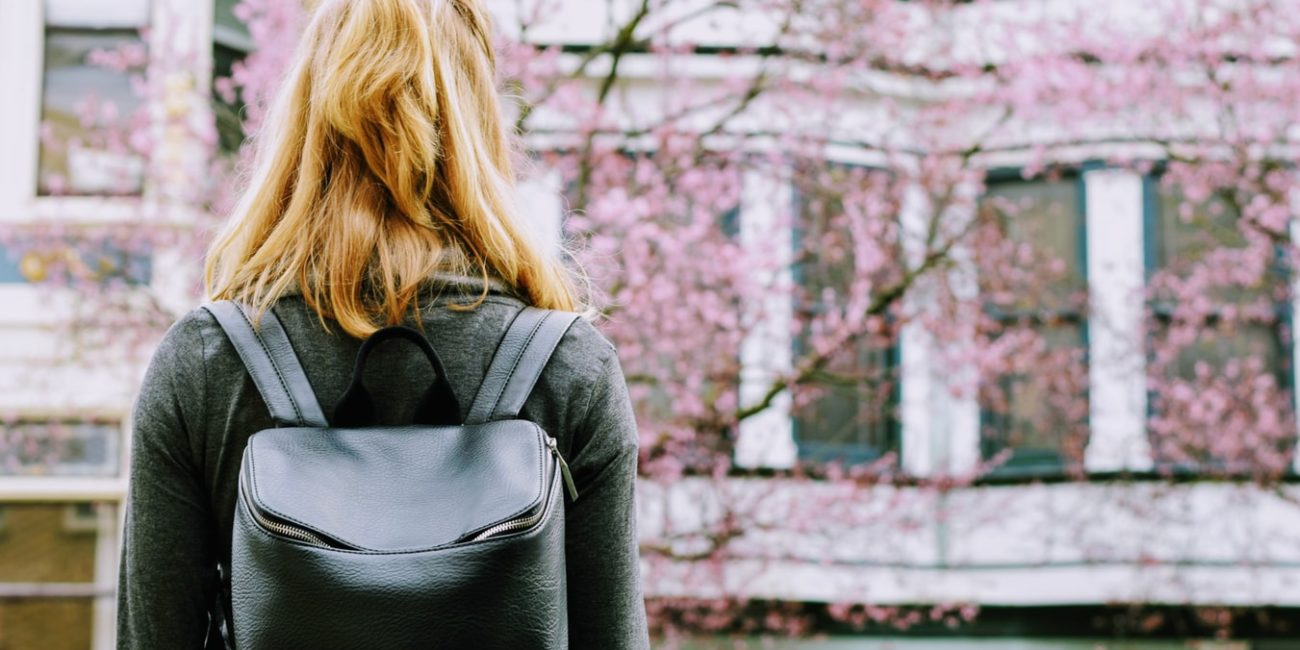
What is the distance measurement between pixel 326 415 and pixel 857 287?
7082mm

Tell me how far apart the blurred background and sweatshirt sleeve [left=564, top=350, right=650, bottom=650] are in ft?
18.3

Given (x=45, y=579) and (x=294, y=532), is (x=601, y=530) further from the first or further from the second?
(x=45, y=579)

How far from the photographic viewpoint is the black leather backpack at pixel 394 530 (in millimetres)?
1564

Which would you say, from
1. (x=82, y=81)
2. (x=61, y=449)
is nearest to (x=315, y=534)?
(x=61, y=449)

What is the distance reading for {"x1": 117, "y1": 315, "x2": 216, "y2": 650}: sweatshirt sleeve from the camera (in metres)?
1.79

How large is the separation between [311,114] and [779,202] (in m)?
7.55

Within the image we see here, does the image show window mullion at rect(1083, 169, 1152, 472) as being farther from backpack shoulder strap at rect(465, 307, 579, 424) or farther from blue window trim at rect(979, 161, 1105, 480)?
backpack shoulder strap at rect(465, 307, 579, 424)

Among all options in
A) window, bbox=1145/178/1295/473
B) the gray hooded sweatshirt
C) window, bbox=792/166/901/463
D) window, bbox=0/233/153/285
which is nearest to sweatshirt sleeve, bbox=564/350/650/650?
the gray hooded sweatshirt

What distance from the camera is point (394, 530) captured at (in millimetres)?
1596

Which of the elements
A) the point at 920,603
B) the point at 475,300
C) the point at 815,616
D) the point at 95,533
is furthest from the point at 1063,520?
the point at 475,300

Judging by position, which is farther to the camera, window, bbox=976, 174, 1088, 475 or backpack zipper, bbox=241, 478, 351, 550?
window, bbox=976, 174, 1088, 475

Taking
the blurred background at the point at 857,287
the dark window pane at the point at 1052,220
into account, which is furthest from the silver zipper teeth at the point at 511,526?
the dark window pane at the point at 1052,220

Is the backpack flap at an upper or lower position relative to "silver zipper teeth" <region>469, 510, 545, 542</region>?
upper

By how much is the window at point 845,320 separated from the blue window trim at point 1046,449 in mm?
676
